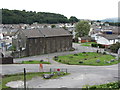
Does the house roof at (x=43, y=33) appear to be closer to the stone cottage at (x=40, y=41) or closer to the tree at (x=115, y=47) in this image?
the stone cottage at (x=40, y=41)

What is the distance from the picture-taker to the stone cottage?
123 feet

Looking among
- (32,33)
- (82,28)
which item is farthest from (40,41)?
(82,28)

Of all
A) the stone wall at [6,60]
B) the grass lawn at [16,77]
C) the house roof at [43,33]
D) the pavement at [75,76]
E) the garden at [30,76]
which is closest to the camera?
the pavement at [75,76]

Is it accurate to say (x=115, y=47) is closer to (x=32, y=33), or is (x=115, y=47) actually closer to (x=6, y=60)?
(x=32, y=33)

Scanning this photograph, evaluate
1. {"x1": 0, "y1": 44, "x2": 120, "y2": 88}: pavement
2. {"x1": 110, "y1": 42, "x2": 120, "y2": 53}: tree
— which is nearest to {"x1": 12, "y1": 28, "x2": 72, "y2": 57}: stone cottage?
{"x1": 0, "y1": 44, "x2": 120, "y2": 88}: pavement

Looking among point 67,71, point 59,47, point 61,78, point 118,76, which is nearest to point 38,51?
Answer: point 59,47

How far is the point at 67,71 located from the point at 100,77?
491 centimetres

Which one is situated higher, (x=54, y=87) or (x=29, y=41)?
(x=29, y=41)

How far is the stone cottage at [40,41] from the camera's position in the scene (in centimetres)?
3738

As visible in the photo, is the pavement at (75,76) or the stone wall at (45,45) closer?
the pavement at (75,76)

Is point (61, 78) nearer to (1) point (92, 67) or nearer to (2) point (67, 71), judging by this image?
(2) point (67, 71)

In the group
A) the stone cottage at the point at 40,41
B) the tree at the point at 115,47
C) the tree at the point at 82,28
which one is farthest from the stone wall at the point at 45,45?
the tree at the point at 82,28

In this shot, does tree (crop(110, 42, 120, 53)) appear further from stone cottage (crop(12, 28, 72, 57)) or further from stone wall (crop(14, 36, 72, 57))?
stone cottage (crop(12, 28, 72, 57))

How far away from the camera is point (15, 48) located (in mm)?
38781
